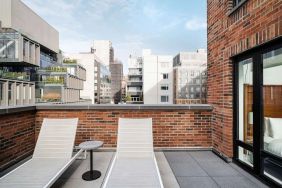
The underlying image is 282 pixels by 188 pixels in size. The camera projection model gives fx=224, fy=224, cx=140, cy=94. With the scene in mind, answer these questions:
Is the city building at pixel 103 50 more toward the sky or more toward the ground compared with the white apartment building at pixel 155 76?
more toward the sky

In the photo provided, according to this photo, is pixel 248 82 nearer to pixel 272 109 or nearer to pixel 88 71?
pixel 272 109

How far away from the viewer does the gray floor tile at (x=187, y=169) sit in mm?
4707

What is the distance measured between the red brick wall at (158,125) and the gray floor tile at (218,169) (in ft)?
3.73

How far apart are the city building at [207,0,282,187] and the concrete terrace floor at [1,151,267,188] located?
33 centimetres

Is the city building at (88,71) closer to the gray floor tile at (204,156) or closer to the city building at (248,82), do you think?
the gray floor tile at (204,156)

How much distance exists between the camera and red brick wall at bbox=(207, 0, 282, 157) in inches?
157

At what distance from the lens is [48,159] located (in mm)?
4734

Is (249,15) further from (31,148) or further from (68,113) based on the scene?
(31,148)

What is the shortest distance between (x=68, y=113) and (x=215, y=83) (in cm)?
428

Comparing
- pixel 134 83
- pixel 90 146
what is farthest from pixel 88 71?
pixel 90 146

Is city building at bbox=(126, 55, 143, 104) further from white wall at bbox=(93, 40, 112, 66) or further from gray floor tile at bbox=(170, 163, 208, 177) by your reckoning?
white wall at bbox=(93, 40, 112, 66)

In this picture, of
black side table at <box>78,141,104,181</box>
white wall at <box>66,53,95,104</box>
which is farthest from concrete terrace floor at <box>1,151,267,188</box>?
white wall at <box>66,53,95,104</box>

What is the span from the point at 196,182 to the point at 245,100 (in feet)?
7.21

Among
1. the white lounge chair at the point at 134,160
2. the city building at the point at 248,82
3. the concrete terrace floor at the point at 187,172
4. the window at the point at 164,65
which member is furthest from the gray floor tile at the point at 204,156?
the window at the point at 164,65
